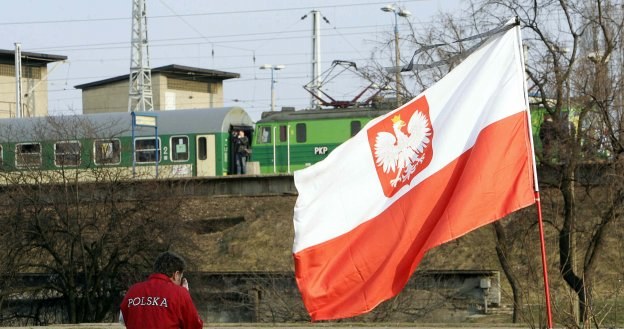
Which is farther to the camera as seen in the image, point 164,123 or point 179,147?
point 164,123

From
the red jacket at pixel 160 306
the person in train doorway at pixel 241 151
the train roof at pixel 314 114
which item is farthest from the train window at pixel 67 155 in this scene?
the red jacket at pixel 160 306

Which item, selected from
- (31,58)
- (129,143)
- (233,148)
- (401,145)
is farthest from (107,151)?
(31,58)

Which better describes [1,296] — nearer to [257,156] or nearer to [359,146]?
[257,156]

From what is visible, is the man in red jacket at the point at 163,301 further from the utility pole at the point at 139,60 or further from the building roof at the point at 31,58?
the building roof at the point at 31,58

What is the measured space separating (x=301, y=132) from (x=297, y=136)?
9.7 inches

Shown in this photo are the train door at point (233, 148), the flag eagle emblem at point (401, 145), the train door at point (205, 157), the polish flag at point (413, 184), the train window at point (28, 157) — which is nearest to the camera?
the polish flag at point (413, 184)

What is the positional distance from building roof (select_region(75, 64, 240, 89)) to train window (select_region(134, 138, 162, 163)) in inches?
1364

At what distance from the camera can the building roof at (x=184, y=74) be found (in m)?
76.6

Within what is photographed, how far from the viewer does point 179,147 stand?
42188mm

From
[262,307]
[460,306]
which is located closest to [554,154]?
[460,306]

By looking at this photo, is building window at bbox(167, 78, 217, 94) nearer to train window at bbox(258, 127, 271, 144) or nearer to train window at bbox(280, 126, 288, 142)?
train window at bbox(258, 127, 271, 144)

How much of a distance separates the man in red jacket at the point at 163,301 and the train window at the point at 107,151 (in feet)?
84.1

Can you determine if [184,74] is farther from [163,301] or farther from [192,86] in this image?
[163,301]

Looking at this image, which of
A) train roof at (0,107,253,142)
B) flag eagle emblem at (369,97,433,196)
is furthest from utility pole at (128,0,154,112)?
flag eagle emblem at (369,97,433,196)
